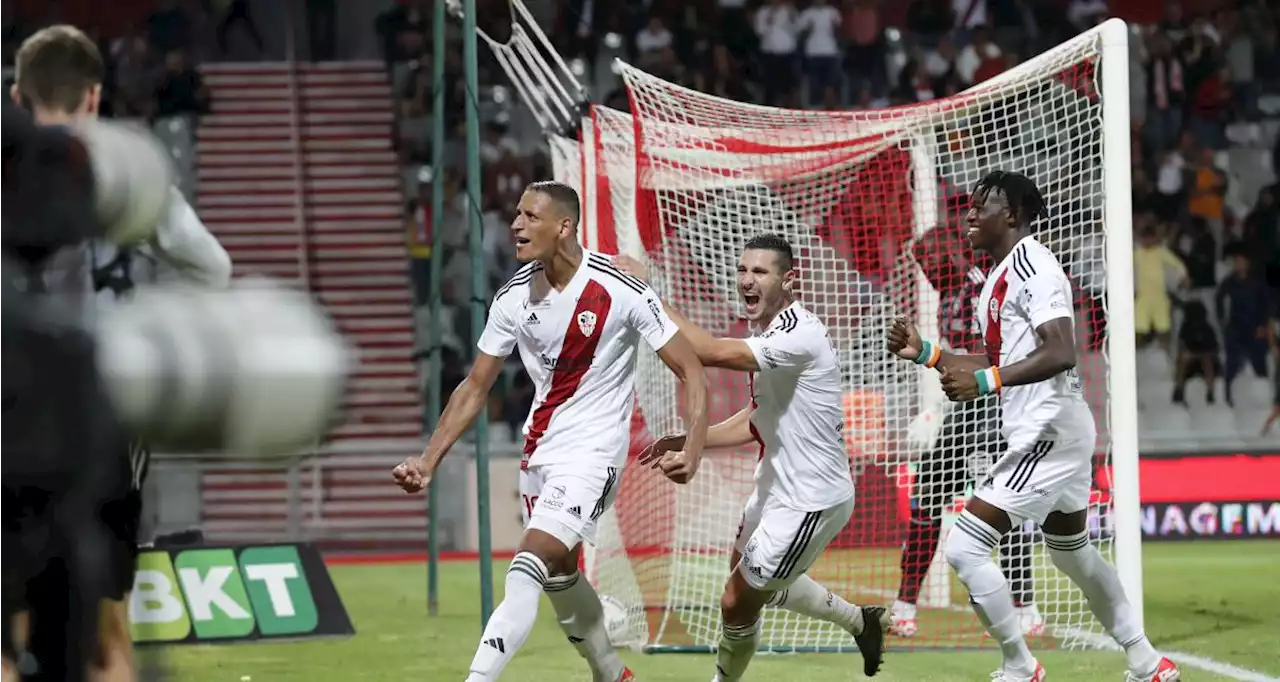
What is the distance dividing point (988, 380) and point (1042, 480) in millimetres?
689

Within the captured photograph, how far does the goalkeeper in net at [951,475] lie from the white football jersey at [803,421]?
8.39 feet

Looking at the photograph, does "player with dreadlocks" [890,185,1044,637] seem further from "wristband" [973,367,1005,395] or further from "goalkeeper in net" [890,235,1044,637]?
"wristband" [973,367,1005,395]

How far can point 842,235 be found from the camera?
1051 cm

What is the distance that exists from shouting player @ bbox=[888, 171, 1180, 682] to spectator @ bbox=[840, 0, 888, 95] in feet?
48.9

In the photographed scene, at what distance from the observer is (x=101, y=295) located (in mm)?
5207

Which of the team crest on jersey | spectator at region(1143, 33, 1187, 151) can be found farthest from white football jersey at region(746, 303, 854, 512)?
spectator at region(1143, 33, 1187, 151)

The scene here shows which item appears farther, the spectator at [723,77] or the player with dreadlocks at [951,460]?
the spectator at [723,77]

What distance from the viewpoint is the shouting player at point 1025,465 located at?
7.52 m

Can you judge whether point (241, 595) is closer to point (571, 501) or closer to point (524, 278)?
point (524, 278)

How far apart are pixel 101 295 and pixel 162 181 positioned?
1.22m

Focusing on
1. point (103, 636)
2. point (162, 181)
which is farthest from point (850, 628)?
point (162, 181)

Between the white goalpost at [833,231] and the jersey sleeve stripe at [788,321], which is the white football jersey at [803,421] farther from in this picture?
the white goalpost at [833,231]

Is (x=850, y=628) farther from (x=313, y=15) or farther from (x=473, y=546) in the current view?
(x=313, y=15)

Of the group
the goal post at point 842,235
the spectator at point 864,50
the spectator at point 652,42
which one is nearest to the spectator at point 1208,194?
the spectator at point 864,50
